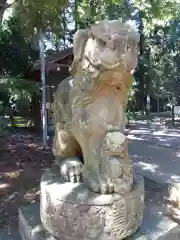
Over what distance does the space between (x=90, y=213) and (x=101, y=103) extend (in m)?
0.75

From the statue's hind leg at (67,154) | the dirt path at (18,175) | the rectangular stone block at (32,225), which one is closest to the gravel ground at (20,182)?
the dirt path at (18,175)

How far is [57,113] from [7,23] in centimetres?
686

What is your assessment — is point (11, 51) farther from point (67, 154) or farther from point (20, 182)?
point (67, 154)

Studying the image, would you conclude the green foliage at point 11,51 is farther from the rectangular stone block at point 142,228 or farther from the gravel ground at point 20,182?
the rectangular stone block at point 142,228

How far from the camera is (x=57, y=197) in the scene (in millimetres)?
1906

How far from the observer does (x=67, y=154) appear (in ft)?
7.42

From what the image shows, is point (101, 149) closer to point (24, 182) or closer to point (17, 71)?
point (24, 182)

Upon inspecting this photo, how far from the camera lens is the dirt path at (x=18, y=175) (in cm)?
326

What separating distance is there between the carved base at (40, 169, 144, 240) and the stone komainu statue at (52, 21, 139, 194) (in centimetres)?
8

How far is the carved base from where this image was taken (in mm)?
1788

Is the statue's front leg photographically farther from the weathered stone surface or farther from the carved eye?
the weathered stone surface

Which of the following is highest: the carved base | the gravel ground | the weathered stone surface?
the carved base

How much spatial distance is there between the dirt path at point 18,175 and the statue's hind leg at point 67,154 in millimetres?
1202

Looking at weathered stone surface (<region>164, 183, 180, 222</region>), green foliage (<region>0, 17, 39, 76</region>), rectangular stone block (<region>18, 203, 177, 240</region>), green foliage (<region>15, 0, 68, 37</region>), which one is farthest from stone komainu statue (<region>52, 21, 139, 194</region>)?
green foliage (<region>0, 17, 39, 76</region>)
